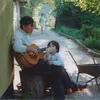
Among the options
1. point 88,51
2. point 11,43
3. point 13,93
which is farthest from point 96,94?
point 88,51

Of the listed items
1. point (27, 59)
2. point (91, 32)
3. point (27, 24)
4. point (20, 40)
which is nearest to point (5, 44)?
point (20, 40)

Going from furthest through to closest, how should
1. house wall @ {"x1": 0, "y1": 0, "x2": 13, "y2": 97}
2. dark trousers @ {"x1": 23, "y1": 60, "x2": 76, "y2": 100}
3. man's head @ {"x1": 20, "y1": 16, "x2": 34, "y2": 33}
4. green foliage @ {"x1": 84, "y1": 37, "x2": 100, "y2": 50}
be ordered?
1. green foliage @ {"x1": 84, "y1": 37, "x2": 100, "y2": 50}
2. dark trousers @ {"x1": 23, "y1": 60, "x2": 76, "y2": 100}
3. man's head @ {"x1": 20, "y1": 16, "x2": 34, "y2": 33}
4. house wall @ {"x1": 0, "y1": 0, "x2": 13, "y2": 97}

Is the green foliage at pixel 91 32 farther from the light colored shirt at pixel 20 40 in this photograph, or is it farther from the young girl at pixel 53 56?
the light colored shirt at pixel 20 40

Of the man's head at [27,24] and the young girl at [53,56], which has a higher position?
the man's head at [27,24]

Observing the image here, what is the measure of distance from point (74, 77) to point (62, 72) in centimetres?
272

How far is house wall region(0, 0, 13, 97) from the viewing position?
545 cm

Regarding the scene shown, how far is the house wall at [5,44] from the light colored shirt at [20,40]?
112 millimetres

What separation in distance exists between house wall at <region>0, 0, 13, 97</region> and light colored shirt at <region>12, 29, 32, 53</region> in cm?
11

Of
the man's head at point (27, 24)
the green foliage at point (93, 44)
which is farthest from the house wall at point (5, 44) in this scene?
the green foliage at point (93, 44)

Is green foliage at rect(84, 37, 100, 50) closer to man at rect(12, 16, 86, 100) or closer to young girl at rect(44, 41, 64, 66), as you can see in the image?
young girl at rect(44, 41, 64, 66)

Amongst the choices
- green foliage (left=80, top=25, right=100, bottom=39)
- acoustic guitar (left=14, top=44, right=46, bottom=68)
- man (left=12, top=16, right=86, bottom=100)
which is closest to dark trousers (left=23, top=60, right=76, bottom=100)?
man (left=12, top=16, right=86, bottom=100)

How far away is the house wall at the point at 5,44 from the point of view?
5449 mm

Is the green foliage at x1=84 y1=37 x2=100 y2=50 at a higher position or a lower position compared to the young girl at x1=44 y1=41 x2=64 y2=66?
lower

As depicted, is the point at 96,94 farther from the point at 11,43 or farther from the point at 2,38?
the point at 2,38
